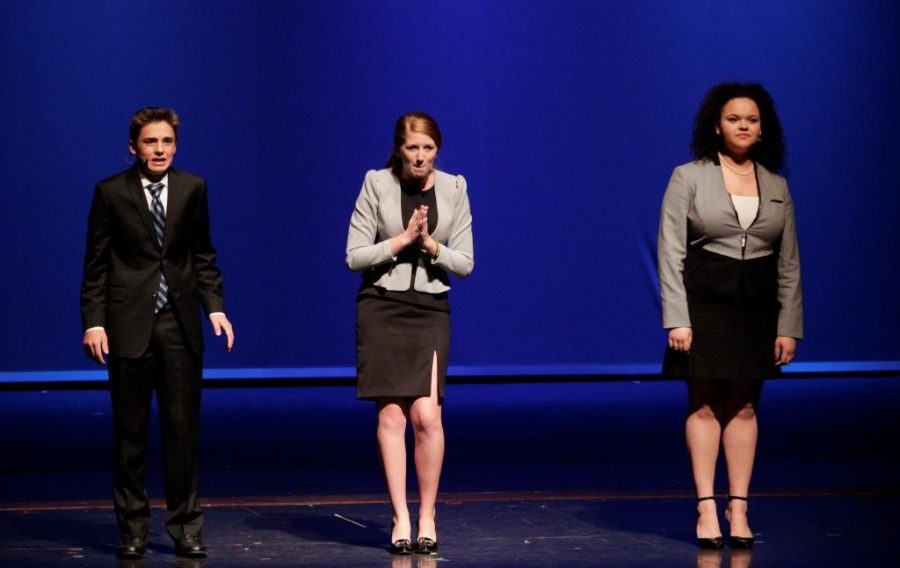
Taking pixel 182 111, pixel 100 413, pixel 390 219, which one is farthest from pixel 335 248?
pixel 390 219

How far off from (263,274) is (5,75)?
1884 mm

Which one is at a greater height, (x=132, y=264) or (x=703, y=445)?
(x=132, y=264)

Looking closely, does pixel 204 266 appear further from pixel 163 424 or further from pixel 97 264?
pixel 163 424

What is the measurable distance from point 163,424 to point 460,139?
5208 millimetres

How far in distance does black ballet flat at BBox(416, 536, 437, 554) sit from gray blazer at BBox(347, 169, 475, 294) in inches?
28.8

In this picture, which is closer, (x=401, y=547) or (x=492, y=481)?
(x=401, y=547)

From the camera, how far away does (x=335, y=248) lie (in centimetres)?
948

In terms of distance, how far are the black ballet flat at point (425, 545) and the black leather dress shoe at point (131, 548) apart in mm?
791

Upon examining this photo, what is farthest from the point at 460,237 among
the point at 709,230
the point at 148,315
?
the point at 148,315

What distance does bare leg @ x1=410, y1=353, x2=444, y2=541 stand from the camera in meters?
4.71

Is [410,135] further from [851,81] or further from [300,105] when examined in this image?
[851,81]

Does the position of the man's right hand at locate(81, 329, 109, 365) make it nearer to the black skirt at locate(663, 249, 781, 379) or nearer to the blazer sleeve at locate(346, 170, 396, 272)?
the blazer sleeve at locate(346, 170, 396, 272)

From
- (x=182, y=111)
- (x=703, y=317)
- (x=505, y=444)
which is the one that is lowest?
(x=505, y=444)

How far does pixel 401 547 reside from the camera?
4633 mm
